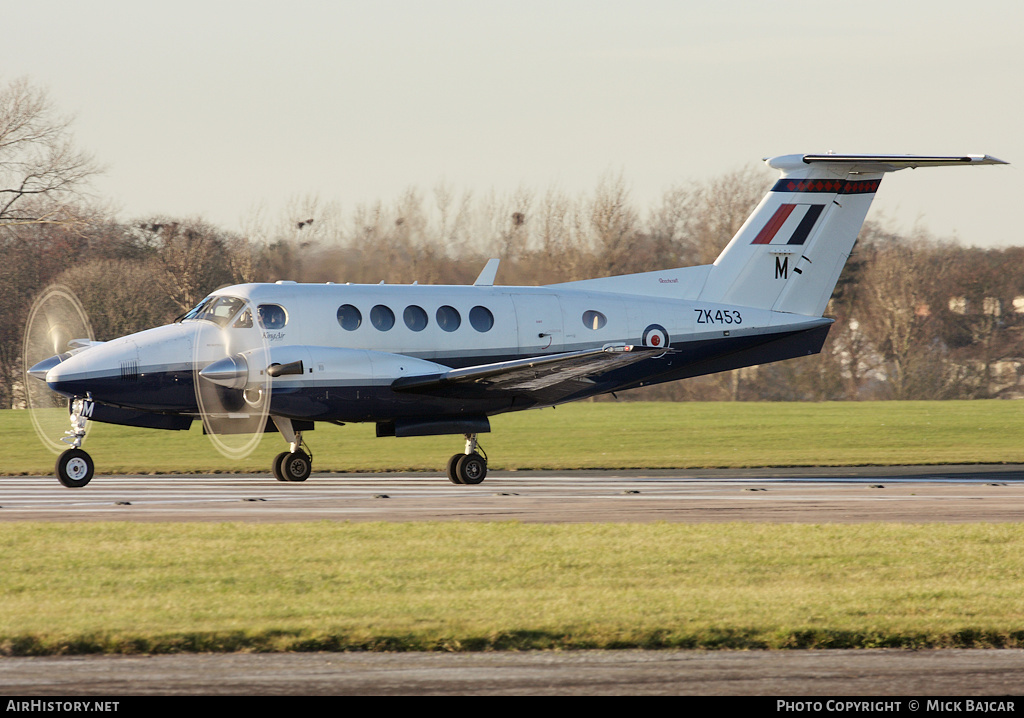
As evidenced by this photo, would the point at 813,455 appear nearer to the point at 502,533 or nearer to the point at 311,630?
the point at 502,533

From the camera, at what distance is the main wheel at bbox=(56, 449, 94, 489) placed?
19359 mm

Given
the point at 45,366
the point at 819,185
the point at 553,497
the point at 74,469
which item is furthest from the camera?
the point at 819,185

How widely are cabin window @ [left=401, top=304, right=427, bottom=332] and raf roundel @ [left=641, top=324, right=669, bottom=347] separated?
4.45m

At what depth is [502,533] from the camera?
13.0 m

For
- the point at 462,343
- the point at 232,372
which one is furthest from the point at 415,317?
the point at 232,372

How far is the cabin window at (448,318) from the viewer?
21484 millimetres

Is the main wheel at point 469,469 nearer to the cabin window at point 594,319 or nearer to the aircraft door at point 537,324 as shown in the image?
the aircraft door at point 537,324

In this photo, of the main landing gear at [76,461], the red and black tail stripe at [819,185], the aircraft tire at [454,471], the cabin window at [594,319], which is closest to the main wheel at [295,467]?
the aircraft tire at [454,471]

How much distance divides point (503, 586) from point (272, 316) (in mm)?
11307

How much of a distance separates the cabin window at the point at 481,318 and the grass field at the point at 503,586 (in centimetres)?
842

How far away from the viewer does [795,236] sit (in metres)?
24.4

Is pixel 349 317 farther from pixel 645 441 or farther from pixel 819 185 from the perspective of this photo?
pixel 645 441
